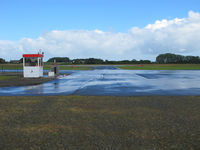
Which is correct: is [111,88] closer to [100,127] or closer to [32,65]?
[100,127]

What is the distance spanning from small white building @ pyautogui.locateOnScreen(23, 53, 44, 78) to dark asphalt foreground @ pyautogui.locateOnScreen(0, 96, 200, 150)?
16.5m

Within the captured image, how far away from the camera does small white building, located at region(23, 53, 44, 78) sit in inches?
950

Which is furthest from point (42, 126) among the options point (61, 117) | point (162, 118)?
point (162, 118)

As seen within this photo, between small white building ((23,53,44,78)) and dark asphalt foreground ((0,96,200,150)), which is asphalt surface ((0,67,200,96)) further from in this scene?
small white building ((23,53,44,78))

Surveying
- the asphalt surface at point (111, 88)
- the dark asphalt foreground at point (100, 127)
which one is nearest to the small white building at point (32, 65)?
the asphalt surface at point (111, 88)

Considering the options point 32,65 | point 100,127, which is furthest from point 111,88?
point 32,65

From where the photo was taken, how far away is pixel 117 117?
6562 mm

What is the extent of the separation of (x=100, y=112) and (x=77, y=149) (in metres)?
3.14

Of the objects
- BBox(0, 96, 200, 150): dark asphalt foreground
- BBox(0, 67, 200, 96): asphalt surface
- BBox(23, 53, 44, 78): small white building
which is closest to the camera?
BBox(0, 96, 200, 150): dark asphalt foreground

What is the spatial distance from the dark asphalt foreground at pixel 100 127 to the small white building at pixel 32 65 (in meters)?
16.5

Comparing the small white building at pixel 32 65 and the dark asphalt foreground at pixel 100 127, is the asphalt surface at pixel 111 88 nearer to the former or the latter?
the dark asphalt foreground at pixel 100 127

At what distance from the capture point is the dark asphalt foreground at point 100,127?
4.43m

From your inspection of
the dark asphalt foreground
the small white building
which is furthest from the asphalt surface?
the small white building

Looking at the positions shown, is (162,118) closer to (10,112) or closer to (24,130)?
(24,130)
